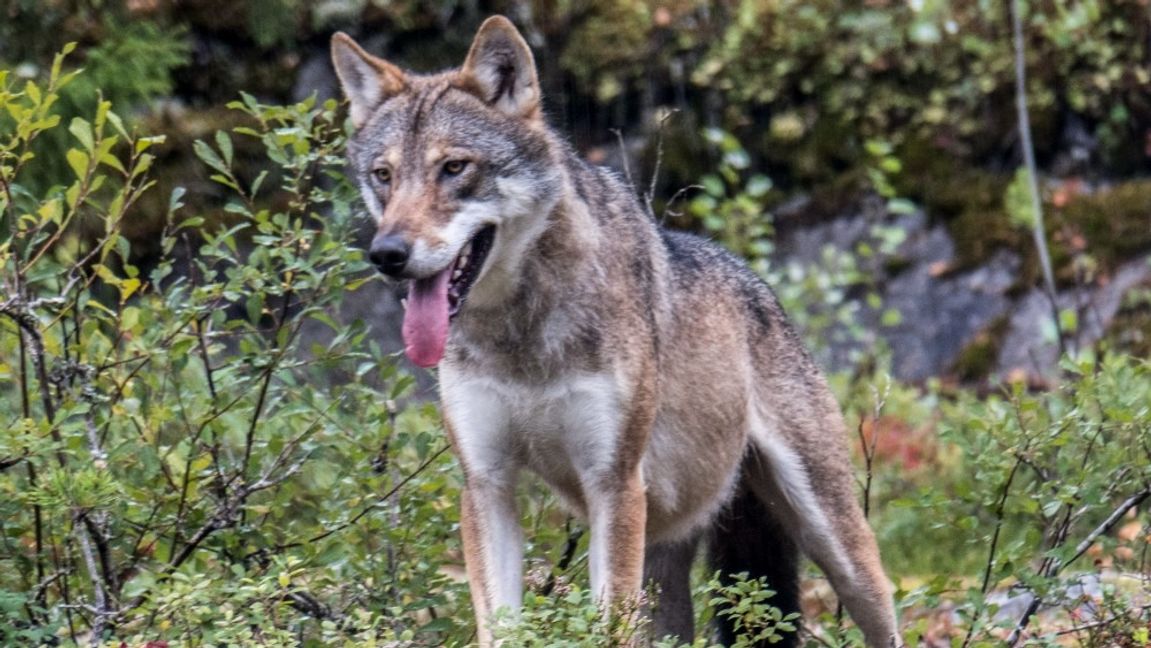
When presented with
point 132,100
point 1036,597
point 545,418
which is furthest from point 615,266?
point 132,100

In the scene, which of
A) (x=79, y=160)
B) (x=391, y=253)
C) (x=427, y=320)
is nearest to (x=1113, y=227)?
(x=427, y=320)

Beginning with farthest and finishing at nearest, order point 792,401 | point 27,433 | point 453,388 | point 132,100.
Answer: point 132,100 → point 792,401 → point 453,388 → point 27,433

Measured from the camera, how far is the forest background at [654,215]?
15.5ft

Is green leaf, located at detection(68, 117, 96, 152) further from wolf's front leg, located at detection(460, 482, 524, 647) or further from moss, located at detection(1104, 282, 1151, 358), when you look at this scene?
moss, located at detection(1104, 282, 1151, 358)

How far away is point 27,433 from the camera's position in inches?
169

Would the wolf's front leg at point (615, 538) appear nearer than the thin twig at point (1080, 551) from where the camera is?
Yes

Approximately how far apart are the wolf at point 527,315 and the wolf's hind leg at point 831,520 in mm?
333

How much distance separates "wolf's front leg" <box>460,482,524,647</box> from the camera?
16.1 feet

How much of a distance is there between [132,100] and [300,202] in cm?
444

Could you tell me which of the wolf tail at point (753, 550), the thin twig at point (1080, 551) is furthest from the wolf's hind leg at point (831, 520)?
the thin twig at point (1080, 551)

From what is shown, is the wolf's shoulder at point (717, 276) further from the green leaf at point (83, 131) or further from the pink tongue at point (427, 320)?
the green leaf at point (83, 131)

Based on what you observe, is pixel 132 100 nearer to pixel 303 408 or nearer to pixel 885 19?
pixel 303 408

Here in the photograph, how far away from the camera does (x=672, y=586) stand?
5.86 meters

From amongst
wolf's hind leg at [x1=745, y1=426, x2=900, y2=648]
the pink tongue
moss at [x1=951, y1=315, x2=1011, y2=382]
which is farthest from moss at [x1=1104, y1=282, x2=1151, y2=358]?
the pink tongue
